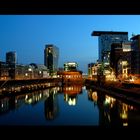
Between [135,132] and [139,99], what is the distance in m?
34.7

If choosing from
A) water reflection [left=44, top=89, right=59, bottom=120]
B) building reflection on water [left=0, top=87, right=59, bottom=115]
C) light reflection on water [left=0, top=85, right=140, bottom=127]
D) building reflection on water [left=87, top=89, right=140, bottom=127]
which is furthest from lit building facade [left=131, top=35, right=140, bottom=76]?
building reflection on water [left=87, top=89, right=140, bottom=127]

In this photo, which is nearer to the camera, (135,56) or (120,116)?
(120,116)

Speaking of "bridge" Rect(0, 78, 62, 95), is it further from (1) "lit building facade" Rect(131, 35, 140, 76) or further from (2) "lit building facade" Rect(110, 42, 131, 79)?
(1) "lit building facade" Rect(131, 35, 140, 76)

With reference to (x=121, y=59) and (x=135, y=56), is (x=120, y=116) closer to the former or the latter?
(x=135, y=56)

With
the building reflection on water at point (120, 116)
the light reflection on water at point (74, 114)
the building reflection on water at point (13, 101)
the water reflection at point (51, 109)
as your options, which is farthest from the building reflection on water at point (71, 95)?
the building reflection on water at point (120, 116)

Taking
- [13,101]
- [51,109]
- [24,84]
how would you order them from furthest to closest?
[24,84] → [13,101] → [51,109]

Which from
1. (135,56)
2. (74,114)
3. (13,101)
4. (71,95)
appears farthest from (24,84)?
(74,114)

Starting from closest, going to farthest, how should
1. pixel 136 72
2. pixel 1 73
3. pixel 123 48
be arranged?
pixel 136 72 → pixel 123 48 → pixel 1 73

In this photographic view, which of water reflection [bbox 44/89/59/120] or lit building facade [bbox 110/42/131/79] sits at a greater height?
lit building facade [bbox 110/42/131/79]
